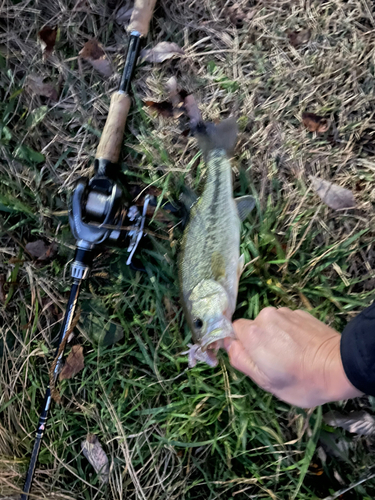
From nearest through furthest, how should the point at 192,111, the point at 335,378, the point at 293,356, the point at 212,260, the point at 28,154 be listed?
the point at 335,378 → the point at 293,356 → the point at 212,260 → the point at 192,111 → the point at 28,154

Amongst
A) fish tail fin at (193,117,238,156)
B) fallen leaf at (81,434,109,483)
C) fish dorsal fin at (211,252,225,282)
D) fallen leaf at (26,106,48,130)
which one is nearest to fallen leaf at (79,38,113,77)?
fallen leaf at (26,106,48,130)

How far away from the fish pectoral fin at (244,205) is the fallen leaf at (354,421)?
1263 mm

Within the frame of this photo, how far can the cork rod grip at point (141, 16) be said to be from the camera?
232 cm

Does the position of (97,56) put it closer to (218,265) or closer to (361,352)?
(218,265)

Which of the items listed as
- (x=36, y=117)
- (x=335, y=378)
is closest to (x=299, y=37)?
(x=36, y=117)

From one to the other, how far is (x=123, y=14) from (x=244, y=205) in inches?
63.7

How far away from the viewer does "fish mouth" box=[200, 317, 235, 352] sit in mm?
1867

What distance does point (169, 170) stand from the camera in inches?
95.0

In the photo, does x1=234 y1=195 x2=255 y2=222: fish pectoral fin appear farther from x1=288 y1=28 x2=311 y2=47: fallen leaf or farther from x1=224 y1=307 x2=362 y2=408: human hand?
x1=288 y1=28 x2=311 y2=47: fallen leaf

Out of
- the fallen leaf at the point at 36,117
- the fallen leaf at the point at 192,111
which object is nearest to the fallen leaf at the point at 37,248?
the fallen leaf at the point at 36,117

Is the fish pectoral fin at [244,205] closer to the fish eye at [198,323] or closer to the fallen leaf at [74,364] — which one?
the fish eye at [198,323]

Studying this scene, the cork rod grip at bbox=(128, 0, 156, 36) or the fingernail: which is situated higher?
the cork rod grip at bbox=(128, 0, 156, 36)

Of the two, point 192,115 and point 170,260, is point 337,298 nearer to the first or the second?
point 170,260

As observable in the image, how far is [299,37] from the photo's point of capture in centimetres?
244
